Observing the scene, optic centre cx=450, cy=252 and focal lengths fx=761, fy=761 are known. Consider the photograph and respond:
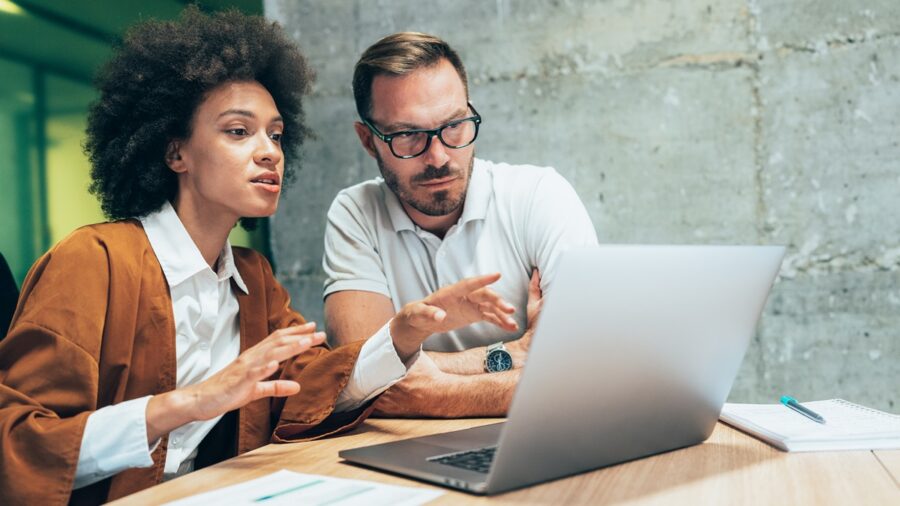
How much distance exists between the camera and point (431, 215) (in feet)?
7.09

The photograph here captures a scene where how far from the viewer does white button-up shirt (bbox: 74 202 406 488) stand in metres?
1.51

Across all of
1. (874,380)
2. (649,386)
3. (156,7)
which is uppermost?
(156,7)

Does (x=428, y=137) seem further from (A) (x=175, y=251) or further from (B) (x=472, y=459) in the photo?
(B) (x=472, y=459)

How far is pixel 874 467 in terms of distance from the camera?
3.38 feet

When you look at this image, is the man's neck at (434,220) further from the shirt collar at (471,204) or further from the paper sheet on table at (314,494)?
the paper sheet on table at (314,494)

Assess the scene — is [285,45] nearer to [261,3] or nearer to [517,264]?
[517,264]

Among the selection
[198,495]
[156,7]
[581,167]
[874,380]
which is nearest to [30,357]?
[198,495]

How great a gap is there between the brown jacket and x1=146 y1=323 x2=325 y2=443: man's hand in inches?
4.9

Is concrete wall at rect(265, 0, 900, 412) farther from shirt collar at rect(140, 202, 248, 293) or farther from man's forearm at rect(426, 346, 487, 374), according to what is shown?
shirt collar at rect(140, 202, 248, 293)

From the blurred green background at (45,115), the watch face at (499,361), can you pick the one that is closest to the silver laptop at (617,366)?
the watch face at (499,361)

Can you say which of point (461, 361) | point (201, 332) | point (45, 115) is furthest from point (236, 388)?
point (45, 115)

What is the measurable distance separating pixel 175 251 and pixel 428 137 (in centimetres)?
77

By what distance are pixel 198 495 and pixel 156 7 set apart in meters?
2.18

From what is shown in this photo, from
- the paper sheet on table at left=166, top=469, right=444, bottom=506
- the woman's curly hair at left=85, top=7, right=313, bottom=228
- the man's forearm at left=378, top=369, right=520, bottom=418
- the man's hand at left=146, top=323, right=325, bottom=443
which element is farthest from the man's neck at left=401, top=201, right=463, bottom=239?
the paper sheet on table at left=166, top=469, right=444, bottom=506
